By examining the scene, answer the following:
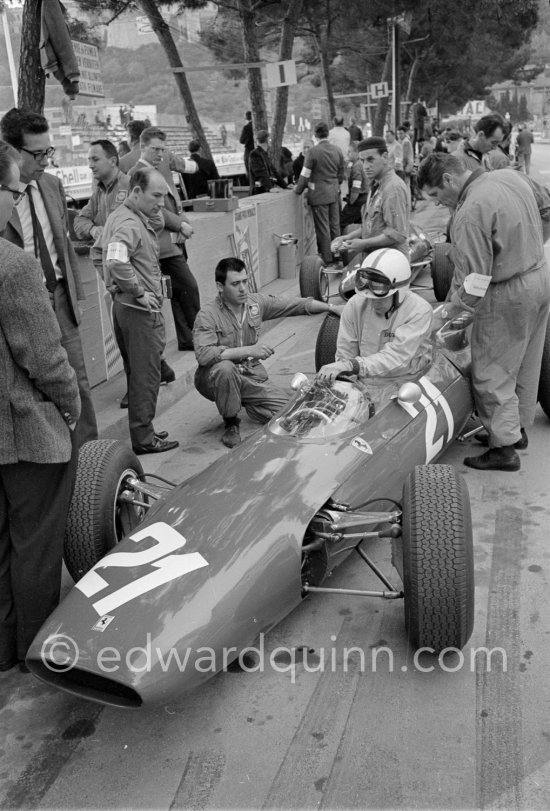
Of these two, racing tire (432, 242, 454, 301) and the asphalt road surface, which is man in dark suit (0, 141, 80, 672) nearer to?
the asphalt road surface

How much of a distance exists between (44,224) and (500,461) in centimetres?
325

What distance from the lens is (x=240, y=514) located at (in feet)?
11.5

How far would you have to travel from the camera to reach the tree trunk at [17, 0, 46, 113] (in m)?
7.20

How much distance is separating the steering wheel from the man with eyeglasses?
12.2ft

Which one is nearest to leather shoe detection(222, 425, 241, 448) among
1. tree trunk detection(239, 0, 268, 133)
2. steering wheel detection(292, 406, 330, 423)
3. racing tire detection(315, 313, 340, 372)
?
racing tire detection(315, 313, 340, 372)

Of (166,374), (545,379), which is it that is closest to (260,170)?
(166,374)

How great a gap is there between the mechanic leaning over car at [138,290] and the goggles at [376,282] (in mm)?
1596

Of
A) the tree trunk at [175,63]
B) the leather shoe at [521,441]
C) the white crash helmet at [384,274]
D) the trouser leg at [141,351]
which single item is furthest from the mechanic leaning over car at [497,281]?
the tree trunk at [175,63]

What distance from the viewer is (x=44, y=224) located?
4.77 m

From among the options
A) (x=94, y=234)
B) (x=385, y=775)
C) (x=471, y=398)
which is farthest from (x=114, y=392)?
(x=385, y=775)

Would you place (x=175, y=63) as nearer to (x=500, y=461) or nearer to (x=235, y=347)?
(x=235, y=347)

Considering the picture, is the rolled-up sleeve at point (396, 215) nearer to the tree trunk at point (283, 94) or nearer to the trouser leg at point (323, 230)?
the trouser leg at point (323, 230)

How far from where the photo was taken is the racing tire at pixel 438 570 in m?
3.20

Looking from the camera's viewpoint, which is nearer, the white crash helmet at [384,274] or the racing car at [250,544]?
the racing car at [250,544]
